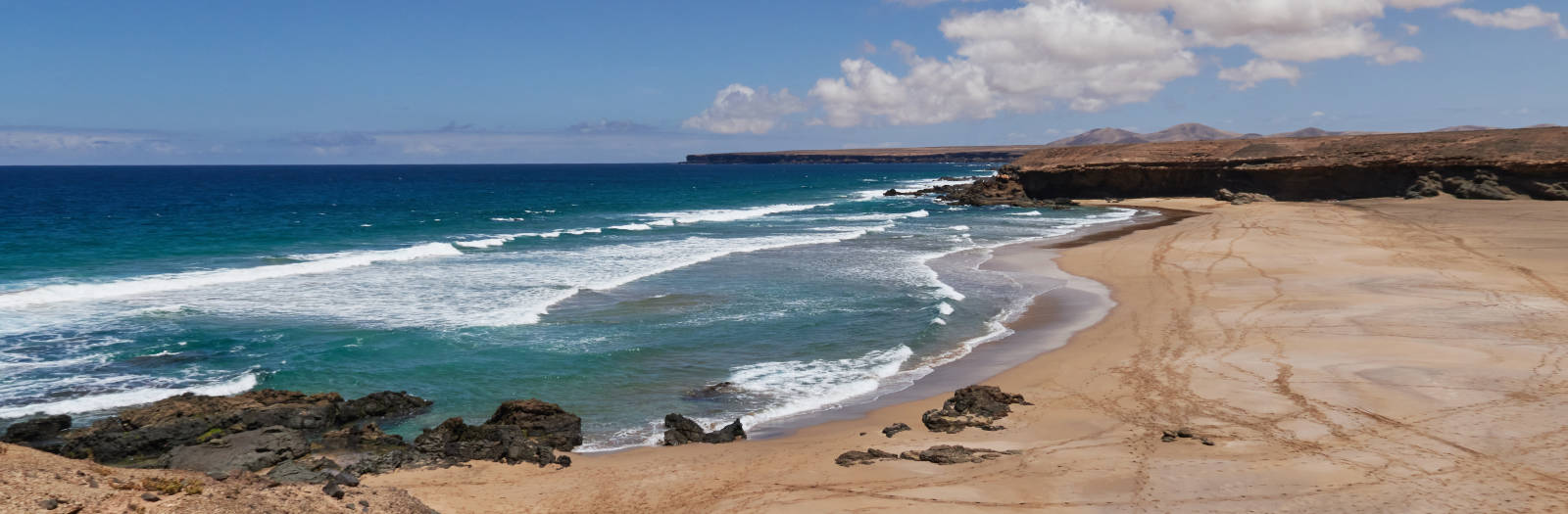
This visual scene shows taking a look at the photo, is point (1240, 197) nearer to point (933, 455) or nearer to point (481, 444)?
point (933, 455)

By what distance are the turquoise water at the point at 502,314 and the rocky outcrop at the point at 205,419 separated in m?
0.89

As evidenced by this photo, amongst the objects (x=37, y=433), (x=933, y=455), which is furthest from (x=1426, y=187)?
(x=37, y=433)

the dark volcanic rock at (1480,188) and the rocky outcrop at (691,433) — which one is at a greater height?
the dark volcanic rock at (1480,188)

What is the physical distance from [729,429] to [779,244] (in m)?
24.2

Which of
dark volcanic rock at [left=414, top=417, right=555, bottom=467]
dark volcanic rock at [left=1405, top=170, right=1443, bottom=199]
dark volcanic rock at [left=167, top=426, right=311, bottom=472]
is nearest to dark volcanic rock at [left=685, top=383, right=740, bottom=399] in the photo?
dark volcanic rock at [left=414, top=417, right=555, bottom=467]

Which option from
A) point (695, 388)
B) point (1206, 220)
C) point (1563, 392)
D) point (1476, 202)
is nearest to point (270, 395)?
point (695, 388)

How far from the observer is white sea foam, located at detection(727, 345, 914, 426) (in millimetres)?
13641

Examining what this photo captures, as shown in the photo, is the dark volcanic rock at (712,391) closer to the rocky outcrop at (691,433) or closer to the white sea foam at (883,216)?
the rocky outcrop at (691,433)

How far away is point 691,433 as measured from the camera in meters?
11.8

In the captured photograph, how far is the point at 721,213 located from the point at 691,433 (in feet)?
146

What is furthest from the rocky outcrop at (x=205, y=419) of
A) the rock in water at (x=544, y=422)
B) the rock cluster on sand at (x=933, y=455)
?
the rock cluster on sand at (x=933, y=455)

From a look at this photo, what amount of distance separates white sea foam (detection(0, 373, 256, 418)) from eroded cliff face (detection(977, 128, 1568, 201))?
1926 inches

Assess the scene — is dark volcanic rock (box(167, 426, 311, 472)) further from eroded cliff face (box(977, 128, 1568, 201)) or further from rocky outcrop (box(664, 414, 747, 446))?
eroded cliff face (box(977, 128, 1568, 201))

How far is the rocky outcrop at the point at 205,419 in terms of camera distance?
36.6 ft
